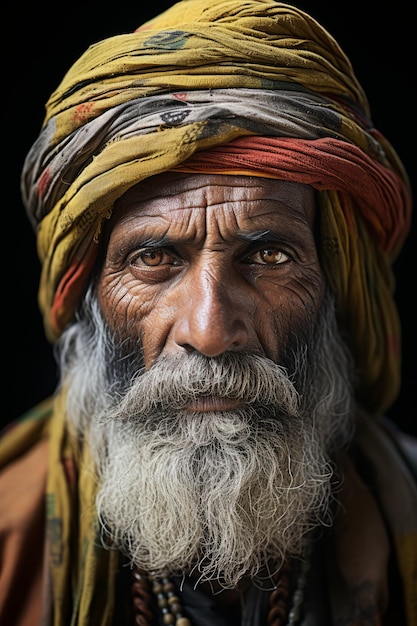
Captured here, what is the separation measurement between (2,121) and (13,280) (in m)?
0.45

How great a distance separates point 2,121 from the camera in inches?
75.2

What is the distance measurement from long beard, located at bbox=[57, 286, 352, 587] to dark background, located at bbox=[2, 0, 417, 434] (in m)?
0.70

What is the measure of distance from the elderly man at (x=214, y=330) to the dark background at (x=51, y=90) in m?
0.38

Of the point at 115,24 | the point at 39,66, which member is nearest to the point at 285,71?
the point at 115,24

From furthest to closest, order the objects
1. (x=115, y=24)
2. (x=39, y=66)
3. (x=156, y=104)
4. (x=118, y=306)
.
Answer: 1. (x=39, y=66)
2. (x=115, y=24)
3. (x=118, y=306)
4. (x=156, y=104)

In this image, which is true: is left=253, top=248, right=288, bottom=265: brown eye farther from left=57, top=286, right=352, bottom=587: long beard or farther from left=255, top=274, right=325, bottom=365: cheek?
left=57, top=286, right=352, bottom=587: long beard

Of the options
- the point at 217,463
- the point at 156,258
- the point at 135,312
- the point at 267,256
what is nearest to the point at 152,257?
the point at 156,258

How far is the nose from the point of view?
120cm

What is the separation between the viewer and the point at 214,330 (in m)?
1.19

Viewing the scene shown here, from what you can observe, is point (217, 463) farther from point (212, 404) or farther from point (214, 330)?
point (214, 330)

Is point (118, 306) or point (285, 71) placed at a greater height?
point (285, 71)

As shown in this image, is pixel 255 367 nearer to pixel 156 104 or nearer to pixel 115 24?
pixel 156 104

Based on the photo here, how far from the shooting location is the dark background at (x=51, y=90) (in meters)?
1.73

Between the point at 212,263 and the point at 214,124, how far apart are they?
24cm
